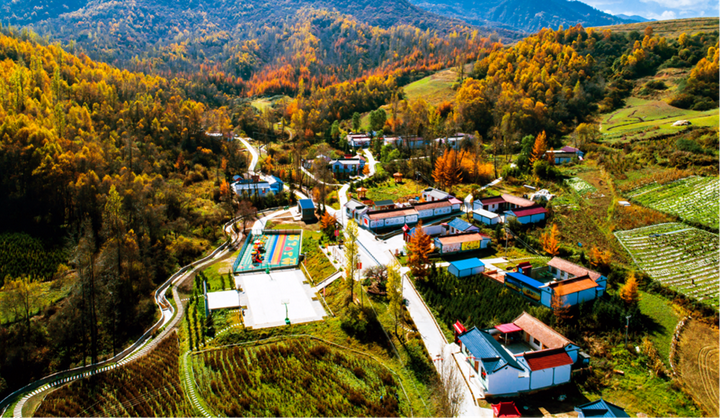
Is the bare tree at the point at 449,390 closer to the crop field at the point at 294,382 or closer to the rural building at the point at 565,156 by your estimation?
the crop field at the point at 294,382

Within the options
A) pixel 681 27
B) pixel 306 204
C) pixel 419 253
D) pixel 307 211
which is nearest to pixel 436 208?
pixel 419 253

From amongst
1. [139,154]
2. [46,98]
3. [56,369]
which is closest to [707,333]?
[56,369]

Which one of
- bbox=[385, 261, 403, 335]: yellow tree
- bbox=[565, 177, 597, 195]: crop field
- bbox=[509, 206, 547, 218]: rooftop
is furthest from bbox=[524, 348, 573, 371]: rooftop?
bbox=[565, 177, 597, 195]: crop field

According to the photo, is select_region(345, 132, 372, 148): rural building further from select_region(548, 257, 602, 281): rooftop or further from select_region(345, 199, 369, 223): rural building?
select_region(548, 257, 602, 281): rooftop

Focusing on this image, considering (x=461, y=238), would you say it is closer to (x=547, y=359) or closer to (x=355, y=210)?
(x=355, y=210)

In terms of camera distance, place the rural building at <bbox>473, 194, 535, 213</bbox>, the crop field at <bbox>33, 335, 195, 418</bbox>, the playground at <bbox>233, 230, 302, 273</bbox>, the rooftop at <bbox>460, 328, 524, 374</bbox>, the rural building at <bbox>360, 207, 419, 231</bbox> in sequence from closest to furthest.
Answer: the crop field at <bbox>33, 335, 195, 418</bbox>
the rooftop at <bbox>460, 328, 524, 374</bbox>
the playground at <bbox>233, 230, 302, 273</bbox>
the rural building at <bbox>360, 207, 419, 231</bbox>
the rural building at <bbox>473, 194, 535, 213</bbox>

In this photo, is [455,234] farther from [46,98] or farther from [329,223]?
[46,98]
